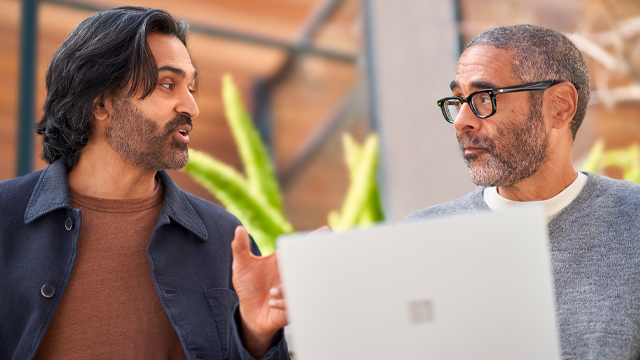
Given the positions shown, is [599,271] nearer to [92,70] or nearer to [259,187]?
[92,70]

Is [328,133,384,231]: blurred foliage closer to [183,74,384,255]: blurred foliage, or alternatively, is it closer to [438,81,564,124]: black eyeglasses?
[183,74,384,255]: blurred foliage

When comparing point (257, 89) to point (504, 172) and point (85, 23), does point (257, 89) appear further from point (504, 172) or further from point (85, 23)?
point (504, 172)

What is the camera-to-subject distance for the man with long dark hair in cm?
129

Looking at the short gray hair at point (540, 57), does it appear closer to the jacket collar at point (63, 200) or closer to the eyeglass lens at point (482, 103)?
the eyeglass lens at point (482, 103)

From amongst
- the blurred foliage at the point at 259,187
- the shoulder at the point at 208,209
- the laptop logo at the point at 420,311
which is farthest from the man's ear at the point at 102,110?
the blurred foliage at the point at 259,187

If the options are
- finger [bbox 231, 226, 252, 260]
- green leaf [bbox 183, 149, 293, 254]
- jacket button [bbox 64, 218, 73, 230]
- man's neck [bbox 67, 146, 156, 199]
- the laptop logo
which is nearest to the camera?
the laptop logo

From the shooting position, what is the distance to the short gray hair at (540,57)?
145cm

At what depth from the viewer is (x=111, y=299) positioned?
4.43ft

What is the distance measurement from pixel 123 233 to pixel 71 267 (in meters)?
0.15

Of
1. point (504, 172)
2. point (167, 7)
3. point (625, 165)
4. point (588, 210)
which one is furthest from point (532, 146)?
point (167, 7)

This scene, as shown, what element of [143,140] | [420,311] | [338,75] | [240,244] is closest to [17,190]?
[143,140]

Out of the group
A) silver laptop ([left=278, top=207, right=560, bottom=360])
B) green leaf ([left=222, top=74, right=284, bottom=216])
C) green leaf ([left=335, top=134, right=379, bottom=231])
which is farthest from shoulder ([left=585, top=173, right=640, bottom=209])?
green leaf ([left=222, top=74, right=284, bottom=216])

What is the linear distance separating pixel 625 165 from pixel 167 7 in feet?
9.97

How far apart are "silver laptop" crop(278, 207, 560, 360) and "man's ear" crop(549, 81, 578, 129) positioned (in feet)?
2.43
